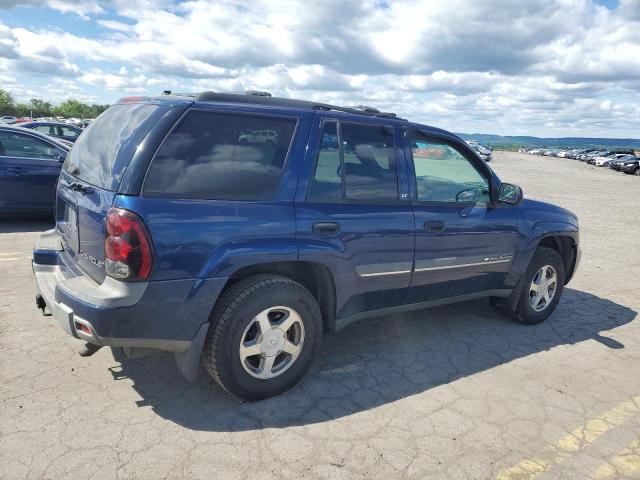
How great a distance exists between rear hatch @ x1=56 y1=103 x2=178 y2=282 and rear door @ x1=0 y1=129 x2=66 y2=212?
462cm

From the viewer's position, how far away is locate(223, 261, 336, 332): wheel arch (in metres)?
3.03

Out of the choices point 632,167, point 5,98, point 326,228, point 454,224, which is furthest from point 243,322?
point 5,98

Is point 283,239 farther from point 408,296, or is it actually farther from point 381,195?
point 408,296

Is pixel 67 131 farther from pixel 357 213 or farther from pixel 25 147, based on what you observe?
pixel 357 213

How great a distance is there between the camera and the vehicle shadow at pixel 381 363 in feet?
9.74

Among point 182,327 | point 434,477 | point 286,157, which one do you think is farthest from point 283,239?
point 434,477

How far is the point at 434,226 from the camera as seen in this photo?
3.63 m

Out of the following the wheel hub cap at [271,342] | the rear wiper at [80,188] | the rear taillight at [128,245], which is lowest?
the wheel hub cap at [271,342]

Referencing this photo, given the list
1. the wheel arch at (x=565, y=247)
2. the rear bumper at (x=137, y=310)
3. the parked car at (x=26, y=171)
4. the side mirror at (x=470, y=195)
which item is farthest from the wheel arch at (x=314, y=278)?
the parked car at (x=26, y=171)

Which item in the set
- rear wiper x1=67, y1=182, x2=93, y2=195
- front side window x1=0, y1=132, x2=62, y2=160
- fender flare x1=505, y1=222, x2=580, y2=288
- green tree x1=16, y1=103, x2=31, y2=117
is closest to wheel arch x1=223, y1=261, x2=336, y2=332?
rear wiper x1=67, y1=182, x2=93, y2=195

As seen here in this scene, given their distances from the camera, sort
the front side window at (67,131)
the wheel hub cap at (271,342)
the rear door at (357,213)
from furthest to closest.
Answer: the front side window at (67,131), the rear door at (357,213), the wheel hub cap at (271,342)

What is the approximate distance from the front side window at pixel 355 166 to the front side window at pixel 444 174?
25 cm

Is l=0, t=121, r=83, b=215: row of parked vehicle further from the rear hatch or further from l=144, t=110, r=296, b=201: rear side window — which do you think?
l=144, t=110, r=296, b=201: rear side window

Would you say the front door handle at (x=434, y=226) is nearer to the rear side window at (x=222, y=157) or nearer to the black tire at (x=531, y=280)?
the rear side window at (x=222, y=157)
